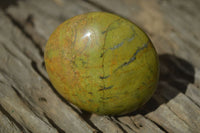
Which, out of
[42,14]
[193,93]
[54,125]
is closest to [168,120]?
[193,93]

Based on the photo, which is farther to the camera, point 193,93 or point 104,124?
point 193,93

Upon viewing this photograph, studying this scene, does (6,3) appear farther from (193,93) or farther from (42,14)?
(193,93)

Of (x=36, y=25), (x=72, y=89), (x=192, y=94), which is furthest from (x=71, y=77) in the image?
(x=36, y=25)

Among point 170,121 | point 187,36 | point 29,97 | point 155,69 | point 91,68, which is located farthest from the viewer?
point 187,36

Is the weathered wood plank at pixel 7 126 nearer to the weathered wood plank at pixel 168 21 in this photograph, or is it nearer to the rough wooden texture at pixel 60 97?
the rough wooden texture at pixel 60 97

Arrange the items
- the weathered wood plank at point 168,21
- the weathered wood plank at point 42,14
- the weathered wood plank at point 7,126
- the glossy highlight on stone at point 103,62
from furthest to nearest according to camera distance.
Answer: the weathered wood plank at point 42,14
the weathered wood plank at point 168,21
the weathered wood plank at point 7,126
the glossy highlight on stone at point 103,62

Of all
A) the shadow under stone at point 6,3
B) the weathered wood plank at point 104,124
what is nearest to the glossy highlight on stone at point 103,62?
the weathered wood plank at point 104,124

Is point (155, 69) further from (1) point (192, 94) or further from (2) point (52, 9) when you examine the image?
(2) point (52, 9)
